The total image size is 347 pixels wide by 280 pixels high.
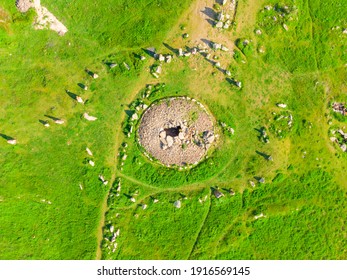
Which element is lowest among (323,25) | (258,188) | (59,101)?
(258,188)

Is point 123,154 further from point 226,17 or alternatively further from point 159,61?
point 226,17

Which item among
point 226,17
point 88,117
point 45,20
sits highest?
point 226,17

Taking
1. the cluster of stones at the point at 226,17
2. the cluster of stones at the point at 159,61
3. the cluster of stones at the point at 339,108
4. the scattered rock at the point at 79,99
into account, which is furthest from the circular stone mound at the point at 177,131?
the cluster of stones at the point at 339,108

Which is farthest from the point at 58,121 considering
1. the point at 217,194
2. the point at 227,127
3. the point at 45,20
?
the point at 217,194

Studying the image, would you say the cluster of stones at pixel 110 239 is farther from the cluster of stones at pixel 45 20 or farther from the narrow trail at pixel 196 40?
the cluster of stones at pixel 45 20
